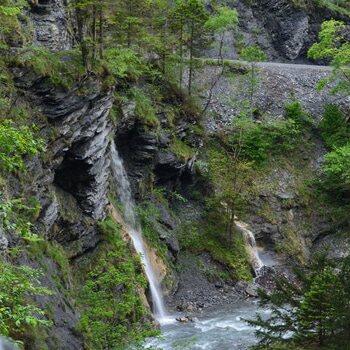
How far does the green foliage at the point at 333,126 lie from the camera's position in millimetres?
27764

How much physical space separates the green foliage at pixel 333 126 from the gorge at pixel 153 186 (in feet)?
0.48

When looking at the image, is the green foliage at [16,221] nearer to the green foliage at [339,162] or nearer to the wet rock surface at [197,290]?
the wet rock surface at [197,290]

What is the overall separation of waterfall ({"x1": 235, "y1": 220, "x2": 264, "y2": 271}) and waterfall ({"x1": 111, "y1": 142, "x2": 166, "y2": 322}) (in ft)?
22.3

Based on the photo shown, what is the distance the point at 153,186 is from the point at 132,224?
3.39 metres

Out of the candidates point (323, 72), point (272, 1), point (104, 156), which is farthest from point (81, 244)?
point (272, 1)

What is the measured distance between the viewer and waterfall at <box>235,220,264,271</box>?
21812 mm

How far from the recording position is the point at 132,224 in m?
18.6

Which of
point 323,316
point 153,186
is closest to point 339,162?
point 153,186

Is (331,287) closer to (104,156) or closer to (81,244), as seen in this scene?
(81,244)

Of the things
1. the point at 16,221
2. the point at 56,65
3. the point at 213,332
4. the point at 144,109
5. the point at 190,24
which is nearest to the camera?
the point at 16,221

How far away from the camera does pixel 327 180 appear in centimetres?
2641

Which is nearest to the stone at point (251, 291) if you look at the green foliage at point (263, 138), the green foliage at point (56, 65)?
the green foliage at point (263, 138)

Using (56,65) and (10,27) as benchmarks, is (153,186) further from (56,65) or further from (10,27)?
(10,27)

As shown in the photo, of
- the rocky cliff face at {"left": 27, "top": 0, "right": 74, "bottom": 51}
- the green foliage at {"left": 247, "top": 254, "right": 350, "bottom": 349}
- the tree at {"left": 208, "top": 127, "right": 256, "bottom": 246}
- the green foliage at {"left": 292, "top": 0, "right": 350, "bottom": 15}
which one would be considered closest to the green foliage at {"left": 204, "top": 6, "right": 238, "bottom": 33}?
the tree at {"left": 208, "top": 127, "right": 256, "bottom": 246}
